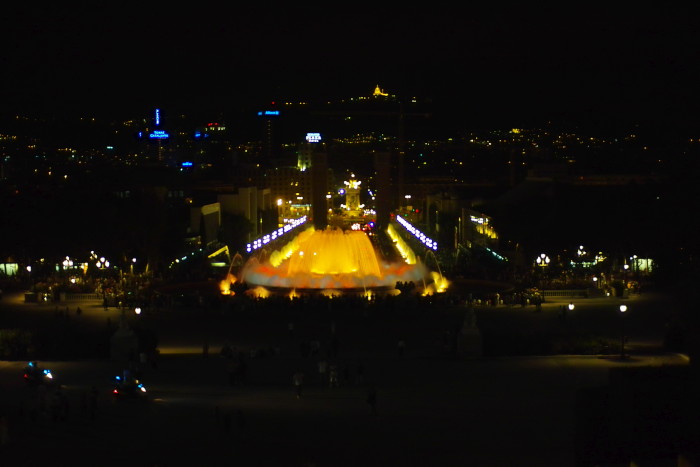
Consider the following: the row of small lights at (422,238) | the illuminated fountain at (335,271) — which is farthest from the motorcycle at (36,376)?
the row of small lights at (422,238)

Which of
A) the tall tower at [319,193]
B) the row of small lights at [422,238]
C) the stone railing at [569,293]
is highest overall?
the tall tower at [319,193]

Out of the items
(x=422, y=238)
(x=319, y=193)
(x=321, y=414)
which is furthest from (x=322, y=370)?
(x=319, y=193)

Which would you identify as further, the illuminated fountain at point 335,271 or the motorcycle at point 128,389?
the illuminated fountain at point 335,271

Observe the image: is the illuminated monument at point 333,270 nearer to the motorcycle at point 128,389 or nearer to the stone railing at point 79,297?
the stone railing at point 79,297

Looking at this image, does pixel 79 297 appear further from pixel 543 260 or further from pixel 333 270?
pixel 543 260

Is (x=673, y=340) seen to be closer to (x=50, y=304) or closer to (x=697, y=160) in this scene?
(x=697, y=160)

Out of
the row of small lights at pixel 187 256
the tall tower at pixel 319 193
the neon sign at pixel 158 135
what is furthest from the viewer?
the neon sign at pixel 158 135
